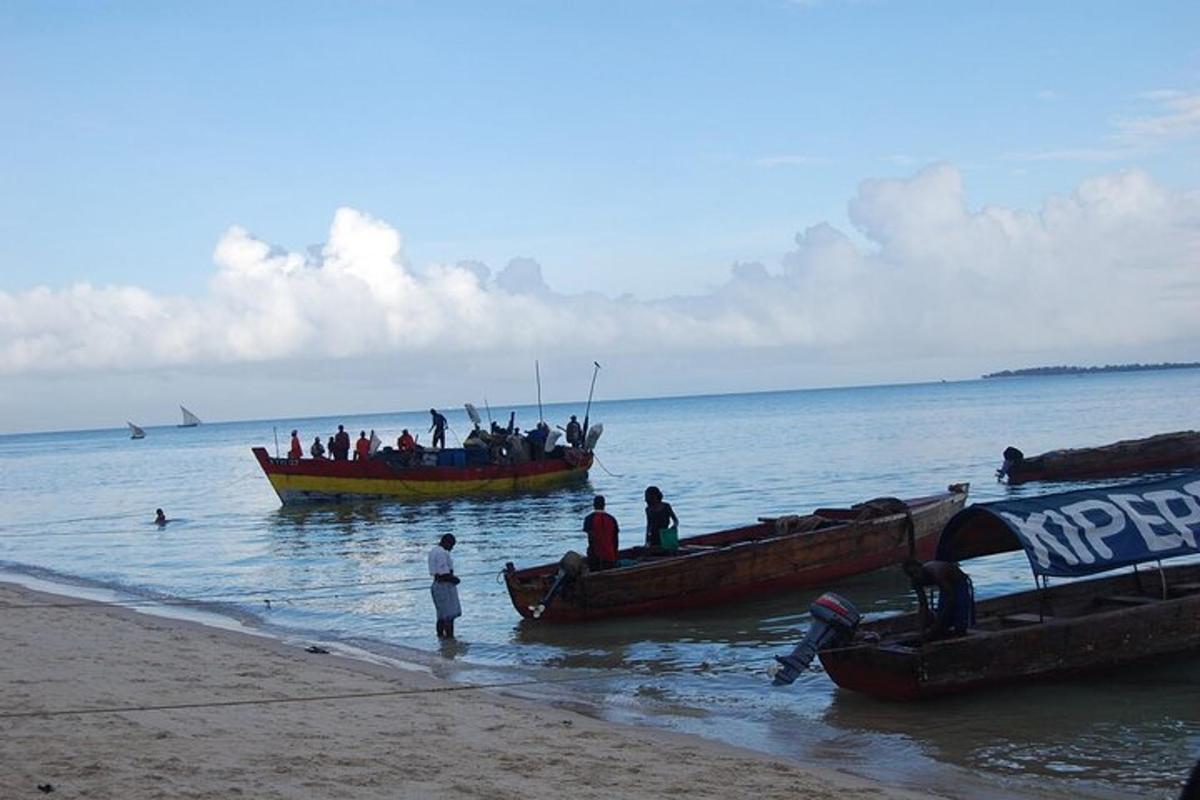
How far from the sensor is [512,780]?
821cm

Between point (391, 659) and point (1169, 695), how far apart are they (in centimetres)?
842

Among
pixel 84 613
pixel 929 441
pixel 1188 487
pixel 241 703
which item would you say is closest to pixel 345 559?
pixel 84 613

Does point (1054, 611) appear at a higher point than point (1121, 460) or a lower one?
lower

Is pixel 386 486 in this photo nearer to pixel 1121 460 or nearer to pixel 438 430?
pixel 438 430

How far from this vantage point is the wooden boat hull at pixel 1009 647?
1105 cm

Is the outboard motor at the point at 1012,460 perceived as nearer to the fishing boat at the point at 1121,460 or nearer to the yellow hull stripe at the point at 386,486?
the fishing boat at the point at 1121,460

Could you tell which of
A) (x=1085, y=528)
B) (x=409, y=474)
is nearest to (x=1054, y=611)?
(x=1085, y=528)

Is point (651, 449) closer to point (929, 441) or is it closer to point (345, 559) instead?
point (929, 441)

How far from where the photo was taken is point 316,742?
9125mm

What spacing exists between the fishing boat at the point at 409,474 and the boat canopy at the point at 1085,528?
2622 centimetres

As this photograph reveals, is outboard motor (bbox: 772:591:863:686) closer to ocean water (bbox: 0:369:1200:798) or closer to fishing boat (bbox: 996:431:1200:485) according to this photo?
ocean water (bbox: 0:369:1200:798)

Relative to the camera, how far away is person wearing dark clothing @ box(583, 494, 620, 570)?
1620cm

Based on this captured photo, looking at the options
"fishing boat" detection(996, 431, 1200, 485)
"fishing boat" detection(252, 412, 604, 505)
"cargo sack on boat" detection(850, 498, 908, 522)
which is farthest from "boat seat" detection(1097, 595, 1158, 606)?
"fishing boat" detection(252, 412, 604, 505)

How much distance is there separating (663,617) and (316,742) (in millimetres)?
7937
